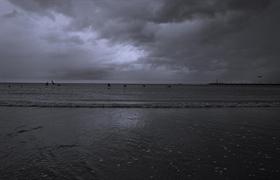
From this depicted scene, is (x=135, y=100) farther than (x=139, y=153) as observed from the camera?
Yes

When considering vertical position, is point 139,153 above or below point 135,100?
below

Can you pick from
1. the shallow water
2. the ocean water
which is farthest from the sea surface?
the ocean water

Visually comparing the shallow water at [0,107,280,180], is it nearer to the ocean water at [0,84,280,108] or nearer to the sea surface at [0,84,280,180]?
the sea surface at [0,84,280,180]

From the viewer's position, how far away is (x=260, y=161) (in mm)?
8406

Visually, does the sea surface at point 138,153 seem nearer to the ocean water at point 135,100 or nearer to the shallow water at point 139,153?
the shallow water at point 139,153

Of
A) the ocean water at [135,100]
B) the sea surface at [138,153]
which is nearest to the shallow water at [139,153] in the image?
the sea surface at [138,153]

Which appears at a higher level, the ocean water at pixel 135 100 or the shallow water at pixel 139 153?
the ocean water at pixel 135 100

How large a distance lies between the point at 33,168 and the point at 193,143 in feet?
24.9

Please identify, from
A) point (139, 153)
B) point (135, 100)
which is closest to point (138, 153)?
point (139, 153)

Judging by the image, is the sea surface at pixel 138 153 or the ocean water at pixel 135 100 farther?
the ocean water at pixel 135 100

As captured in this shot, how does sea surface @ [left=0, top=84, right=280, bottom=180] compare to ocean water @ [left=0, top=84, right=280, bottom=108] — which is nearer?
sea surface @ [left=0, top=84, right=280, bottom=180]

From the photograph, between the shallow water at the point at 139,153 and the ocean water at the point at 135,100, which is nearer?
the shallow water at the point at 139,153

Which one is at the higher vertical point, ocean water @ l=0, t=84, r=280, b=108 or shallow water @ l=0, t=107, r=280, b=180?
ocean water @ l=0, t=84, r=280, b=108

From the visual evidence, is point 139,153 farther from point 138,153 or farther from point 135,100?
point 135,100
